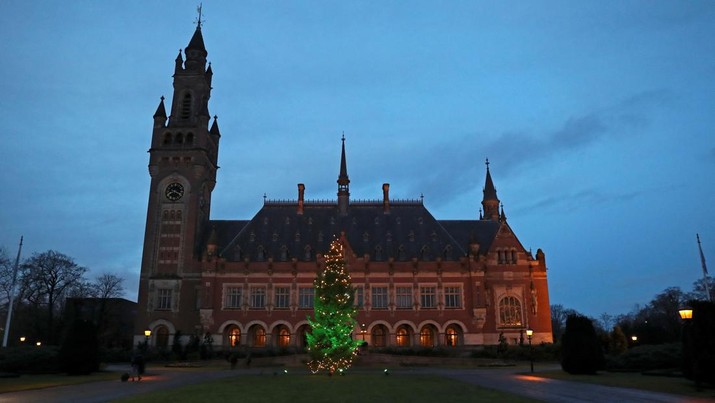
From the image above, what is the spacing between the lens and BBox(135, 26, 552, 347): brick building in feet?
197

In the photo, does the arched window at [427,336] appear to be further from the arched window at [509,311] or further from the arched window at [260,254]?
the arched window at [260,254]

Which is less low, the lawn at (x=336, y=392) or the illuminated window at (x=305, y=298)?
the illuminated window at (x=305, y=298)

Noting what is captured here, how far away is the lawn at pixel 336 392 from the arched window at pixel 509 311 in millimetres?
35986

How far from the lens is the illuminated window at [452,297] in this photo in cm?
6109

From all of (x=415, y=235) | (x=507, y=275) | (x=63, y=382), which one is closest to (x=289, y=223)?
(x=415, y=235)

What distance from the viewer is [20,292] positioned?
66.9 m

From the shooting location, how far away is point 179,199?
2515 inches

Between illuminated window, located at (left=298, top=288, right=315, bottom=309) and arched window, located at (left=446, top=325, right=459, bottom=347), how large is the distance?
54.4 feet

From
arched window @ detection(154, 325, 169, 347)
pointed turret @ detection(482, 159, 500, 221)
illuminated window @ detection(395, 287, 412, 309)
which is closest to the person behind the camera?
arched window @ detection(154, 325, 169, 347)

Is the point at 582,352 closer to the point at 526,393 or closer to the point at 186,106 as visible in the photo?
the point at 526,393

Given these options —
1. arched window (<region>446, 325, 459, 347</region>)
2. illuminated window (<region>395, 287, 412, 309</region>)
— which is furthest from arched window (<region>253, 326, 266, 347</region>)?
arched window (<region>446, 325, 459, 347</region>)

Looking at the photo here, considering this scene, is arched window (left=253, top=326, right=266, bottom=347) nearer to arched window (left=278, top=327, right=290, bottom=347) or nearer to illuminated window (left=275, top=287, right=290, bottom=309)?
arched window (left=278, top=327, right=290, bottom=347)

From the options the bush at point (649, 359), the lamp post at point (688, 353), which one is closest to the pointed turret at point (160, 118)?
the bush at point (649, 359)

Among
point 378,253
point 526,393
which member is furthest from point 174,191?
point 526,393
